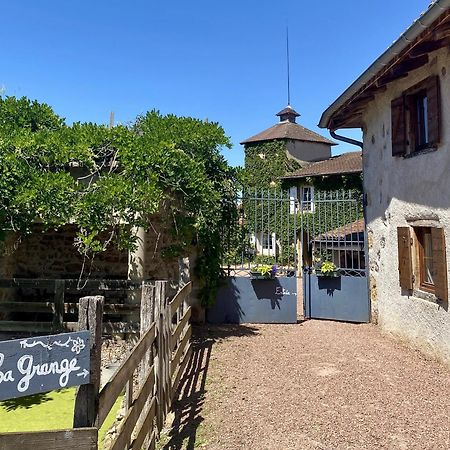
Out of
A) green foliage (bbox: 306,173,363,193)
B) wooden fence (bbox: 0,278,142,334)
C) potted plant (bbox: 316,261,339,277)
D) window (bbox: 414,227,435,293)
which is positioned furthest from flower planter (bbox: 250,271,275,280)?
green foliage (bbox: 306,173,363,193)

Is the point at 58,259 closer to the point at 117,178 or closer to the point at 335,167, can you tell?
the point at 117,178

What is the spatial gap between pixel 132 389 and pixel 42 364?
190cm

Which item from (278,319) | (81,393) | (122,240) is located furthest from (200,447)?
(278,319)

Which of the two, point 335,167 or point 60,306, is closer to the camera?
point 60,306

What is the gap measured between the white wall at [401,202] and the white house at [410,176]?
0.6 inches

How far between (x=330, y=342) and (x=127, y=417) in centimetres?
534

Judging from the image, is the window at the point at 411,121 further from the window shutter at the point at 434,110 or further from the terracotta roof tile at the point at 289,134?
the terracotta roof tile at the point at 289,134

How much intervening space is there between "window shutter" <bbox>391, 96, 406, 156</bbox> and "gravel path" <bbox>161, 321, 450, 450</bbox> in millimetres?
3507

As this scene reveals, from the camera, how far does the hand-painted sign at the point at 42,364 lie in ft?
5.78

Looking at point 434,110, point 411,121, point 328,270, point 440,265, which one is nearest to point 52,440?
point 440,265

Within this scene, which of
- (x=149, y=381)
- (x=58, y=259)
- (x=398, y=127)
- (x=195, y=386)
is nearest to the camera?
(x=149, y=381)

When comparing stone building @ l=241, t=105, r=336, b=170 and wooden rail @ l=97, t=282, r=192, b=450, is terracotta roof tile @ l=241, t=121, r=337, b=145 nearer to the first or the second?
stone building @ l=241, t=105, r=336, b=170

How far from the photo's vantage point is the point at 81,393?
1985mm

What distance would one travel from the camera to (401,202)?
720cm
